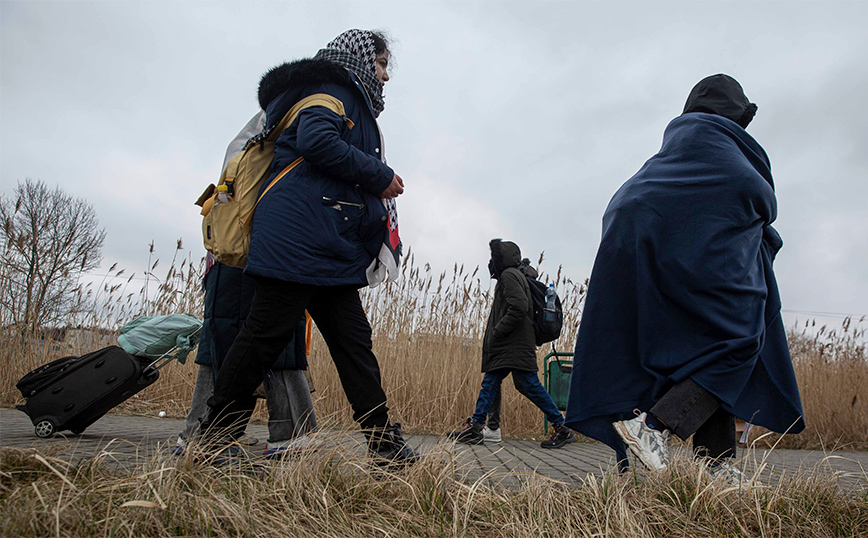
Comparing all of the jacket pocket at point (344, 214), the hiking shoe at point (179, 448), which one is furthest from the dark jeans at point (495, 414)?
the hiking shoe at point (179, 448)

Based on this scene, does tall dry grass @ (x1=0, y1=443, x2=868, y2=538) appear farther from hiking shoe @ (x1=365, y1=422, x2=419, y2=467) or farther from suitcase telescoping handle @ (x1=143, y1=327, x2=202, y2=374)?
suitcase telescoping handle @ (x1=143, y1=327, x2=202, y2=374)

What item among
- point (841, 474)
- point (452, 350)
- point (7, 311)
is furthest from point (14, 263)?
point (841, 474)

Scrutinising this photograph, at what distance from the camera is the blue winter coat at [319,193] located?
242 cm

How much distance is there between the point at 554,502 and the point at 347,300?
4.30 feet

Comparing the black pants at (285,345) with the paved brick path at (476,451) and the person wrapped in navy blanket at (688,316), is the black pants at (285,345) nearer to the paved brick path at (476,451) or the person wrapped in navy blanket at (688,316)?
the paved brick path at (476,451)

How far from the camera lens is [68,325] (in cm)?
704

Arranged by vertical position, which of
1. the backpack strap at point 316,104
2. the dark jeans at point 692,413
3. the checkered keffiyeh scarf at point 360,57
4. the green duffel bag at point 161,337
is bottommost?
the dark jeans at point 692,413

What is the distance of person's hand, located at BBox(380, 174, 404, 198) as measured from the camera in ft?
8.83

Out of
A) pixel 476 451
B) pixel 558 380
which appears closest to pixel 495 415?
pixel 558 380

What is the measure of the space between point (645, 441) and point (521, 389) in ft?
11.1

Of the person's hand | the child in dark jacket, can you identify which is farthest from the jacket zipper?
the child in dark jacket

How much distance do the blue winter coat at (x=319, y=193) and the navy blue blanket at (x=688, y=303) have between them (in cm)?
102

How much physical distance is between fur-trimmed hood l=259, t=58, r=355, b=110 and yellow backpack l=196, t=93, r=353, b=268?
0.10m

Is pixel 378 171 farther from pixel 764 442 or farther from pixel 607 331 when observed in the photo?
pixel 764 442
